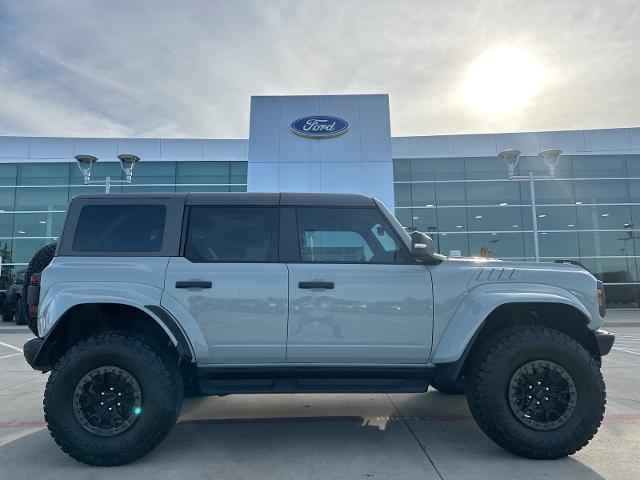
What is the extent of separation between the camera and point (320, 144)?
1711 cm

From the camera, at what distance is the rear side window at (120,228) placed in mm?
3869

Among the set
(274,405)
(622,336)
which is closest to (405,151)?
(622,336)

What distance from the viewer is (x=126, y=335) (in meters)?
3.67

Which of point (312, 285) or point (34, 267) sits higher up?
point (34, 267)

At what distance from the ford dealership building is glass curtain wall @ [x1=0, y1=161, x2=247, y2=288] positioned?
0.16 ft

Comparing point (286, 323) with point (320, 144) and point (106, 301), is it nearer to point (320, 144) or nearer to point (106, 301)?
point (106, 301)

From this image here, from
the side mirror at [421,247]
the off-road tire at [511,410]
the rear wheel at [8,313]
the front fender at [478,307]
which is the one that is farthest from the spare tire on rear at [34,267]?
the rear wheel at [8,313]

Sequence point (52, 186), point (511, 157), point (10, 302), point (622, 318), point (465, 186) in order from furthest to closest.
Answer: point (52, 186) → point (465, 186) → point (10, 302) → point (622, 318) → point (511, 157)

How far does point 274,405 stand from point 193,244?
2.41m

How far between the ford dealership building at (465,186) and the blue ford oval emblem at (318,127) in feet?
13.9

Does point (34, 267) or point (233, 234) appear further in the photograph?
point (34, 267)

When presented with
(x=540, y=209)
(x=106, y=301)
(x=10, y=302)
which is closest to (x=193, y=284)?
(x=106, y=301)

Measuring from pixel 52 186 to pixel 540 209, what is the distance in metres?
23.1

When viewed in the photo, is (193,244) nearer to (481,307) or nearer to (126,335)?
(126,335)
